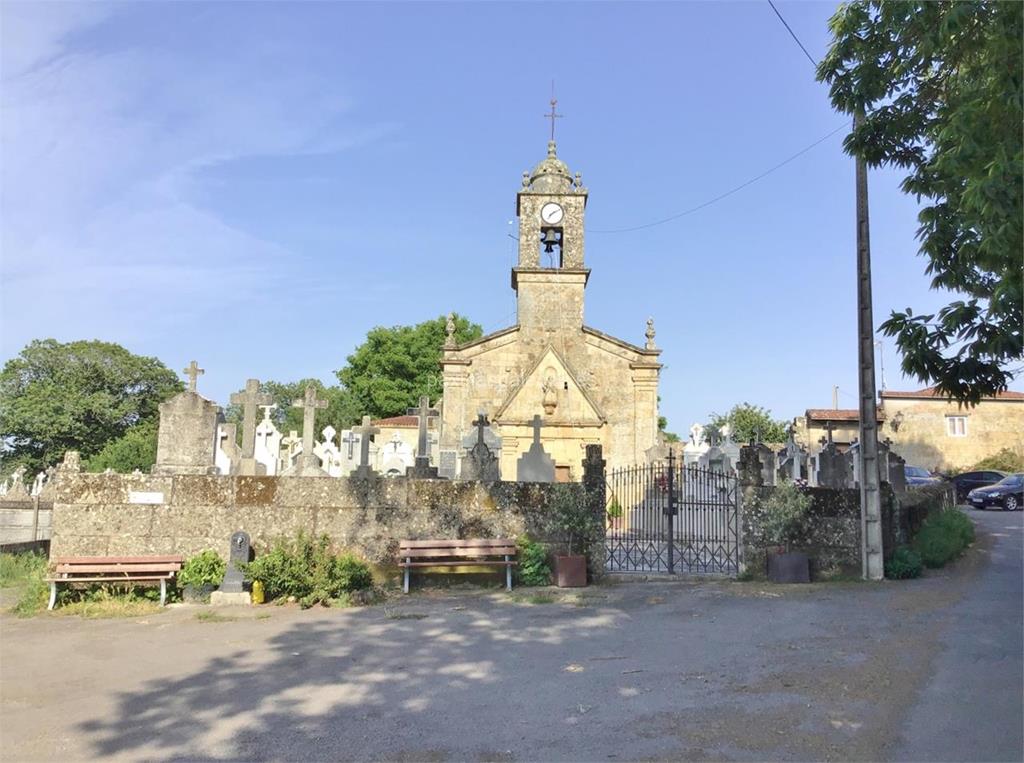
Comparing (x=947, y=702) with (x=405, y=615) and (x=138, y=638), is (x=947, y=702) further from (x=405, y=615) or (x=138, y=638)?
(x=138, y=638)

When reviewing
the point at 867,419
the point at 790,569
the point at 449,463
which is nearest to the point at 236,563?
the point at 790,569

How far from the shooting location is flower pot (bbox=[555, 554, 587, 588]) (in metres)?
10.3

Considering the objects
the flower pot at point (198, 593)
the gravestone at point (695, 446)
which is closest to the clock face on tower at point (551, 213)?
the gravestone at point (695, 446)

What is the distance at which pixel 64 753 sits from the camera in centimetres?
469

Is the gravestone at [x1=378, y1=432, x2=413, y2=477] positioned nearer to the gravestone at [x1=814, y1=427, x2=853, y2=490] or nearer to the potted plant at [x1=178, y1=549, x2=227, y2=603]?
the gravestone at [x1=814, y1=427, x2=853, y2=490]

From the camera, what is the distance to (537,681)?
5.98 metres

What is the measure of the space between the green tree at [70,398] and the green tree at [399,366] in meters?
12.9

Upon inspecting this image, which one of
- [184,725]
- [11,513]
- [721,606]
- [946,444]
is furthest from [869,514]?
[946,444]

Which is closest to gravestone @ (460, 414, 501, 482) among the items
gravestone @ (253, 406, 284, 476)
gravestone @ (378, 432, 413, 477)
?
gravestone @ (253, 406, 284, 476)

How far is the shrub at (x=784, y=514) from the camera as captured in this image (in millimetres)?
10672

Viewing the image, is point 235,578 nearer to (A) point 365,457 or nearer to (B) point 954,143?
(A) point 365,457

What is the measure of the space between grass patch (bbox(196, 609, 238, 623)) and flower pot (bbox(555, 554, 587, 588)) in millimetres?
3920

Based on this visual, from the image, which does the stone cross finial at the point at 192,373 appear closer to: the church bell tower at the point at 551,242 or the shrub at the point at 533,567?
the shrub at the point at 533,567

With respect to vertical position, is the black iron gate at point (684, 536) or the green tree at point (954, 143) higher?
the green tree at point (954, 143)
